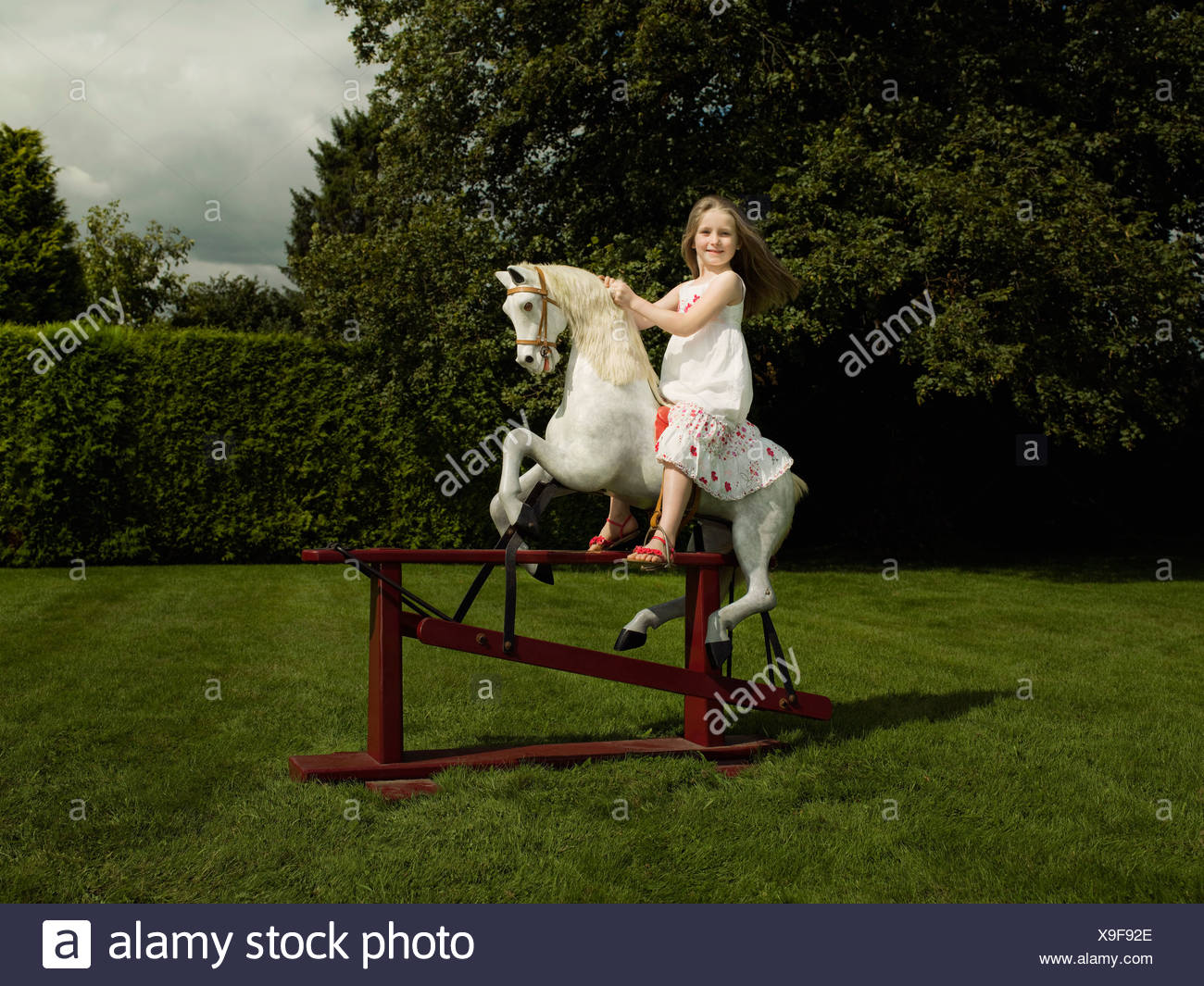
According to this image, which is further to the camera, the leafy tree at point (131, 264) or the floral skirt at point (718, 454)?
the leafy tree at point (131, 264)

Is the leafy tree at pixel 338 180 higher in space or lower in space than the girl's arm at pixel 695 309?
higher

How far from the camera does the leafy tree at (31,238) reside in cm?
1778

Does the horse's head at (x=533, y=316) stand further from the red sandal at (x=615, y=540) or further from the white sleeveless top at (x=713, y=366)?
the red sandal at (x=615, y=540)

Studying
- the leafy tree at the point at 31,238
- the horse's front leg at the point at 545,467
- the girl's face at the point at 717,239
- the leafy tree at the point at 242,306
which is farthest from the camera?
the leafy tree at the point at 242,306

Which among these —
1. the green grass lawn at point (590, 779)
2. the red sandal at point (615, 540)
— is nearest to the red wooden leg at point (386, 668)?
the green grass lawn at point (590, 779)

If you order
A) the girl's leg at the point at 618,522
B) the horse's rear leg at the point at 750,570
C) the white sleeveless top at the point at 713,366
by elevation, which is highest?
the white sleeveless top at the point at 713,366

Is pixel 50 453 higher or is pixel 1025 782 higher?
pixel 50 453

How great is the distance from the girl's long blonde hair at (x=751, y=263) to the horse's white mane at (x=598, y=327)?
55 cm

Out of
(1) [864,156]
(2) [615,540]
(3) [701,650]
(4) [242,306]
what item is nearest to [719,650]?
(3) [701,650]

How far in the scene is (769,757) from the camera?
4.81 meters

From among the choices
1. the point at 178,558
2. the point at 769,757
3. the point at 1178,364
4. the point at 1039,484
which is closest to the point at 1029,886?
the point at 769,757

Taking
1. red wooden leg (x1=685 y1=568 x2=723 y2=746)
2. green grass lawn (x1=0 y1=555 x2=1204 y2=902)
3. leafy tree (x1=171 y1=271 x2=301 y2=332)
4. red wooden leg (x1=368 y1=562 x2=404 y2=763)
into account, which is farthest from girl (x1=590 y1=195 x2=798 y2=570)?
leafy tree (x1=171 y1=271 x2=301 y2=332)

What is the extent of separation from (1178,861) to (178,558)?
1253 centimetres

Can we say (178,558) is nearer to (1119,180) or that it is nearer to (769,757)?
(769,757)
